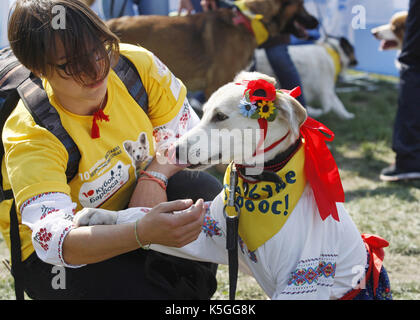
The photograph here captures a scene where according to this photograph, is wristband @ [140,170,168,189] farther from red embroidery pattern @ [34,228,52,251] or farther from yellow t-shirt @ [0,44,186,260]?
red embroidery pattern @ [34,228,52,251]

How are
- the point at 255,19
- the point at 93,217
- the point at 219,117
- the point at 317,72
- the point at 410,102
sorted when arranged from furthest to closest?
the point at 317,72 < the point at 255,19 < the point at 410,102 < the point at 219,117 < the point at 93,217

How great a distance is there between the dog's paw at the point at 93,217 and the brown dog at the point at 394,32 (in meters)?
3.89

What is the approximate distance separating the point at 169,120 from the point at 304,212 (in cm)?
70

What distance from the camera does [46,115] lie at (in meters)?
1.56

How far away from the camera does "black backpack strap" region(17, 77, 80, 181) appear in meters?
1.55

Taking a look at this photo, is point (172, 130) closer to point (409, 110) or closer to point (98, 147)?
point (98, 147)

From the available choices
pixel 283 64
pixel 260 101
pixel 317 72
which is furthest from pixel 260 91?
pixel 317 72

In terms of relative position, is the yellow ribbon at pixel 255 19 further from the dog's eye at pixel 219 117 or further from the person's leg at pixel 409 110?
the dog's eye at pixel 219 117

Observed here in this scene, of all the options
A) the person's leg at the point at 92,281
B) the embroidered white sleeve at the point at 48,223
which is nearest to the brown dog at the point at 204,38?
the person's leg at the point at 92,281

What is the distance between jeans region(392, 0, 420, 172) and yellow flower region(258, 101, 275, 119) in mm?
2334

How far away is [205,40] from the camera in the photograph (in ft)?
13.8

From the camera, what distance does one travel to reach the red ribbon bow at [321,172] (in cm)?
154

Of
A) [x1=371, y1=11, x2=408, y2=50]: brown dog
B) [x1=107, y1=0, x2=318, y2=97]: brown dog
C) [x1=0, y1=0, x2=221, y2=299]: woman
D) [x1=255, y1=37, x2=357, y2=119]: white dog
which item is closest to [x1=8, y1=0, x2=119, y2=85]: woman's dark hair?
[x1=0, y1=0, x2=221, y2=299]: woman

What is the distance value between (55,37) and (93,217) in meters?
0.58
